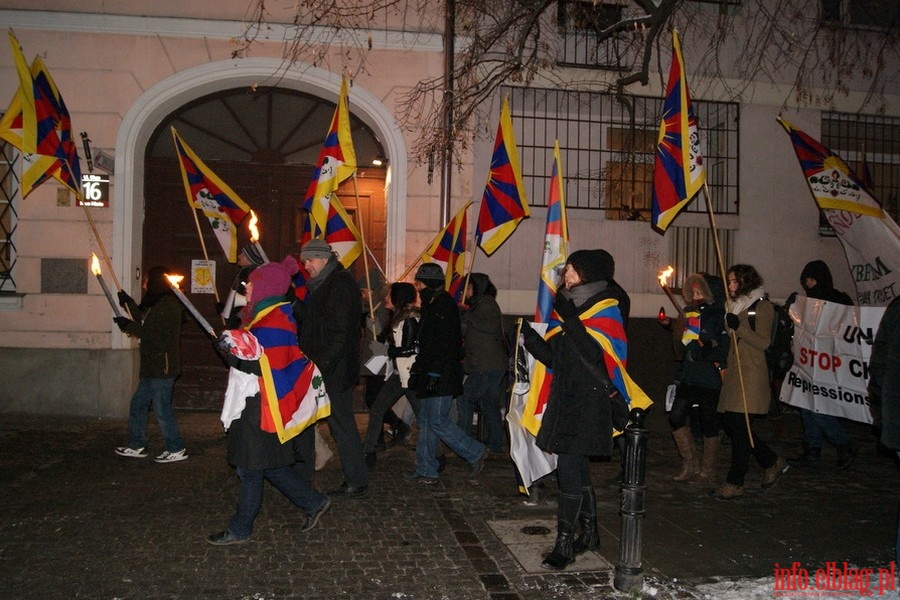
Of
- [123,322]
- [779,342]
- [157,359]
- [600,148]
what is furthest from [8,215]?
[779,342]

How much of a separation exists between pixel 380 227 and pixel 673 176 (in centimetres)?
494

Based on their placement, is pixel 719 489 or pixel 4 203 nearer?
pixel 719 489

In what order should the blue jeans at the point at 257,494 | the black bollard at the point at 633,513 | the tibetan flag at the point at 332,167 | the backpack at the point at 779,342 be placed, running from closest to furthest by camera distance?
1. the black bollard at the point at 633,513
2. the blue jeans at the point at 257,494
3. the backpack at the point at 779,342
4. the tibetan flag at the point at 332,167

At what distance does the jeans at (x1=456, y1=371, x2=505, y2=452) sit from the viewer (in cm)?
754

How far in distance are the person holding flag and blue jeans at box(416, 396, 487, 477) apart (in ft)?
6.40

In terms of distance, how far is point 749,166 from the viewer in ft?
35.7

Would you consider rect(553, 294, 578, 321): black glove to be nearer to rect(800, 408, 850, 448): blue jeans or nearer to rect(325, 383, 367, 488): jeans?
rect(325, 383, 367, 488): jeans

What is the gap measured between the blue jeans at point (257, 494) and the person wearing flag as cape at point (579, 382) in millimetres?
1682

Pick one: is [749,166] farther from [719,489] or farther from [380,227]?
[719,489]

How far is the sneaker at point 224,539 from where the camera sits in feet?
16.1

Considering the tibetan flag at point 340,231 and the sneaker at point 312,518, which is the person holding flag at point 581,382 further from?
the tibetan flag at point 340,231

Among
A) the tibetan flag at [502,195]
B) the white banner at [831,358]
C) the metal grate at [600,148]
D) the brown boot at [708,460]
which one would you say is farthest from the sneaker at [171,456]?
the white banner at [831,358]

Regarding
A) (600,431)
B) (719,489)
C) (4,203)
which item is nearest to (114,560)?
(600,431)

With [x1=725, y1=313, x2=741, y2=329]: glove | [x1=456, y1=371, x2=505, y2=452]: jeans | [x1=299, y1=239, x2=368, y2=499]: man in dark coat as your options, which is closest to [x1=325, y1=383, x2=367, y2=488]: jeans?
[x1=299, y1=239, x2=368, y2=499]: man in dark coat
